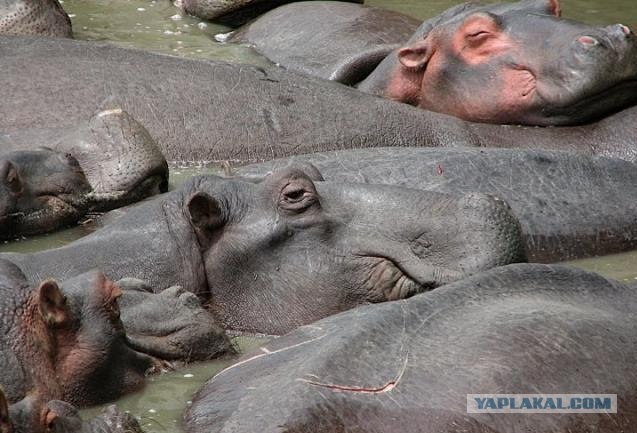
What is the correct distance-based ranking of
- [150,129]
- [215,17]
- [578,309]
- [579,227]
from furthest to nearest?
[215,17] < [150,129] < [579,227] < [578,309]

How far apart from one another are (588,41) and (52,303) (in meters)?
3.60

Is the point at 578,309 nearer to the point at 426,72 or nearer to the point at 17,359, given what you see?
the point at 17,359

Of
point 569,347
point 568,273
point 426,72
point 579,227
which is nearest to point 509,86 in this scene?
point 426,72

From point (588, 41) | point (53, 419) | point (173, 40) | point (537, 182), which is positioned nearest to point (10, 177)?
point (537, 182)

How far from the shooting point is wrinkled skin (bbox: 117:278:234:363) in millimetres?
4105

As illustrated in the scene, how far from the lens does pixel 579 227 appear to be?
5.52 metres

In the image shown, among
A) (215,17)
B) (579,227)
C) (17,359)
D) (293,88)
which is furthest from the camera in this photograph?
(215,17)

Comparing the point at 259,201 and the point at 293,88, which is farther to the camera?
the point at 293,88

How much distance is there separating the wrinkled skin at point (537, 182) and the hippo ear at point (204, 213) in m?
1.00

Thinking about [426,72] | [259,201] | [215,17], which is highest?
[259,201]

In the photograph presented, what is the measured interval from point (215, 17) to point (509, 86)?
3278 millimetres
